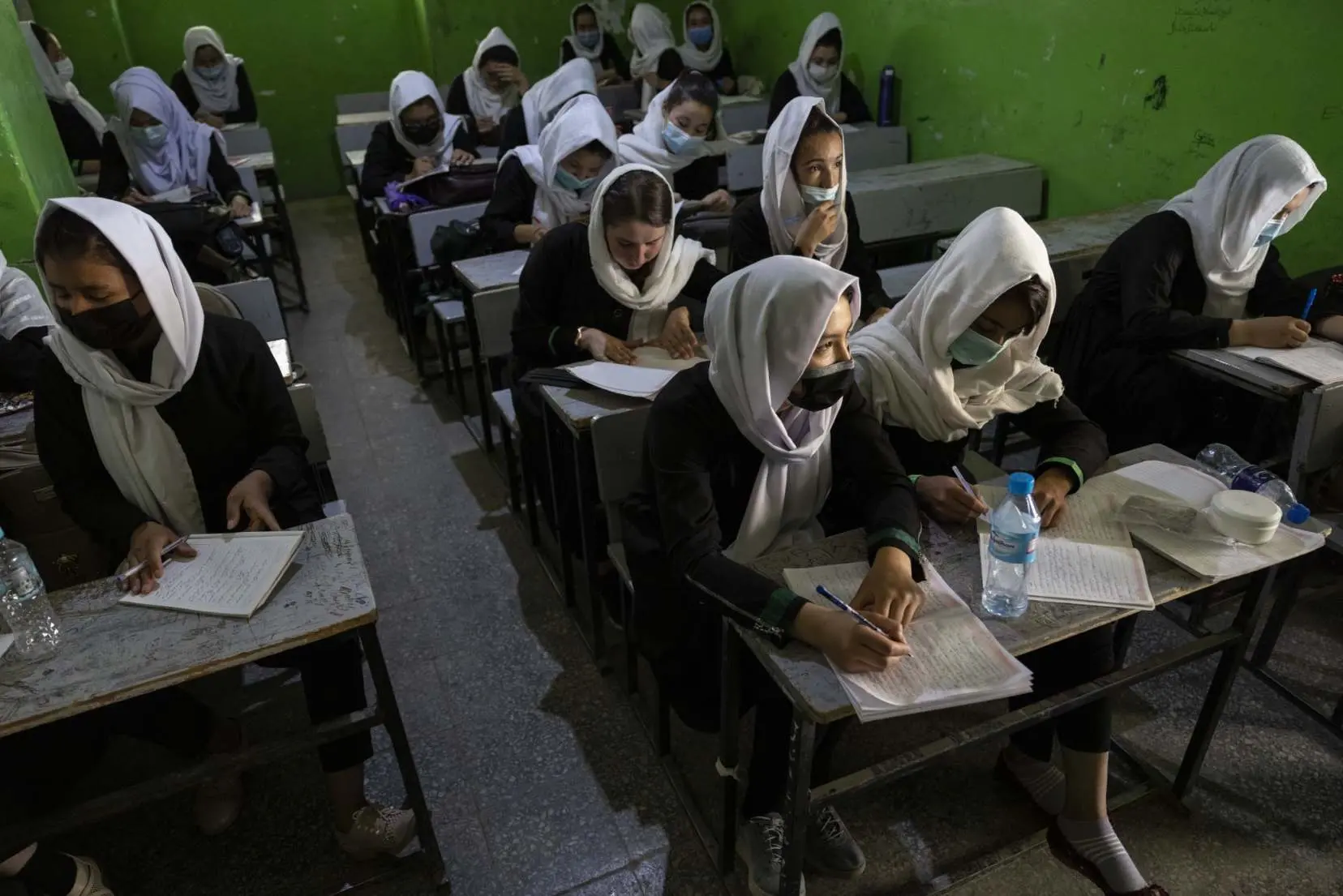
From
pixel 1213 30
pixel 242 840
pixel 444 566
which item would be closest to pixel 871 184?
pixel 1213 30

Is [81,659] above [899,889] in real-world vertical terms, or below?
above

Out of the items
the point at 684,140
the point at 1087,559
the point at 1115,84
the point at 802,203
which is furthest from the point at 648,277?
the point at 1115,84

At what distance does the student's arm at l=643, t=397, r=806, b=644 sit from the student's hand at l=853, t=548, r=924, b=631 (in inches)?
5.8

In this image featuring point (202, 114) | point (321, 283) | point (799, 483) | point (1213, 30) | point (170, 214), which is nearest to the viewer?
point (799, 483)

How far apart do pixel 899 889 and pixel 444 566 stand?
1.64m

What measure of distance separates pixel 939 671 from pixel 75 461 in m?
1.63

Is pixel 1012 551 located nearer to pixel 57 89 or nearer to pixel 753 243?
pixel 753 243

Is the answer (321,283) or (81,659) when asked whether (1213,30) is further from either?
(321,283)

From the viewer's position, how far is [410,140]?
4547mm

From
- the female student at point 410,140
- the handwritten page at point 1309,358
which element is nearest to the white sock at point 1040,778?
the handwritten page at point 1309,358

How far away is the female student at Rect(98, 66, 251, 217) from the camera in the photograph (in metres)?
4.39

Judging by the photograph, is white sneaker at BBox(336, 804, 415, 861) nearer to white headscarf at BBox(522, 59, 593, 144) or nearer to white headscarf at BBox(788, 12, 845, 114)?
white headscarf at BBox(522, 59, 593, 144)

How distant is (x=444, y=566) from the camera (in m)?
2.72

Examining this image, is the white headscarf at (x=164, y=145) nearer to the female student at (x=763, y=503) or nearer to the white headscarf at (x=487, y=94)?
Answer: the white headscarf at (x=487, y=94)
